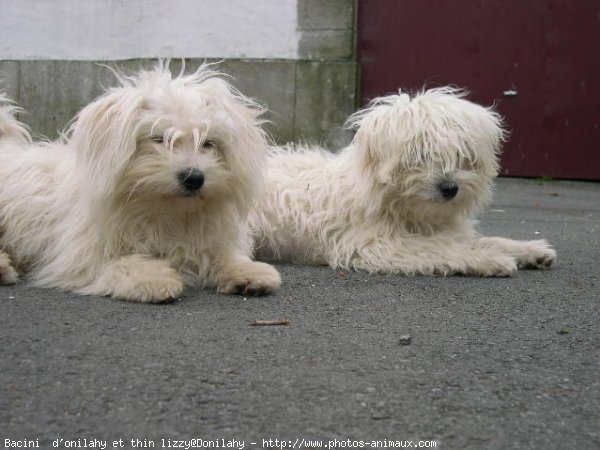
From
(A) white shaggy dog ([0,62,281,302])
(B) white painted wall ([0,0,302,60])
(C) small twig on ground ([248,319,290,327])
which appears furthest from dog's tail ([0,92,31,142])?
(B) white painted wall ([0,0,302,60])

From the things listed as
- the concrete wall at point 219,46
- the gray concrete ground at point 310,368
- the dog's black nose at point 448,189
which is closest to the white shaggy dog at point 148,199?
the gray concrete ground at point 310,368

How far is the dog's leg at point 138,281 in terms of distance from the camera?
347 centimetres

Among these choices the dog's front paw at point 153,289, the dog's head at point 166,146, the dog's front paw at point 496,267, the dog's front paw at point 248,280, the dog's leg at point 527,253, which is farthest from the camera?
the dog's leg at point 527,253

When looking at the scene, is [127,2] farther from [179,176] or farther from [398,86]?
[179,176]

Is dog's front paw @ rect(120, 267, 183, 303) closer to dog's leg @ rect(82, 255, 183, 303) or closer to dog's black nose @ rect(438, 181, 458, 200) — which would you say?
dog's leg @ rect(82, 255, 183, 303)

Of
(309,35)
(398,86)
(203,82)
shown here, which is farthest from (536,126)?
(203,82)

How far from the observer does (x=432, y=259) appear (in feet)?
15.0

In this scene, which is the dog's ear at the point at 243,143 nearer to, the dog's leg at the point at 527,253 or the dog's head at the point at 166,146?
the dog's head at the point at 166,146

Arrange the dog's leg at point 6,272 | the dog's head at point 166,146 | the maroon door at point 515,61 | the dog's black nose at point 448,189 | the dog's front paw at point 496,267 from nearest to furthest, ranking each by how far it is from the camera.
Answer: the dog's head at point 166,146, the dog's leg at point 6,272, the dog's front paw at point 496,267, the dog's black nose at point 448,189, the maroon door at point 515,61

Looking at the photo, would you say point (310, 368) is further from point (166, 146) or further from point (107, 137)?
point (107, 137)

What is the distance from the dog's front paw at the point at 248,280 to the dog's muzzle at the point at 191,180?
498 mm

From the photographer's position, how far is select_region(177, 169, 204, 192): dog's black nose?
3553mm

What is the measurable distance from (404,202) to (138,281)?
194 centimetres

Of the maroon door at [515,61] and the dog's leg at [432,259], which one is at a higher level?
the maroon door at [515,61]
